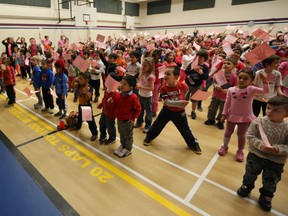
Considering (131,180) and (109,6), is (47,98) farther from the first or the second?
(109,6)

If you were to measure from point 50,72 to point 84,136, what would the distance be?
1796mm

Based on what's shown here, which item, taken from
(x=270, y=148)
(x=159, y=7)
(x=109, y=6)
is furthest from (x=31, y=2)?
(x=270, y=148)

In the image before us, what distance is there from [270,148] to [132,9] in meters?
20.6

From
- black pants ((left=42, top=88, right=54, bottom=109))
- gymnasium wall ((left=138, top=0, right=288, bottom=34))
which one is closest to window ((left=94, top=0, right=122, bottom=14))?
gymnasium wall ((left=138, top=0, right=288, bottom=34))

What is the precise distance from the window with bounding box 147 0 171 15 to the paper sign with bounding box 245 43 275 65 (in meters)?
17.0

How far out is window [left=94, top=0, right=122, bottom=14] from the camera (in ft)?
53.5

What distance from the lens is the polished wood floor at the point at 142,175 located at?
2.27m

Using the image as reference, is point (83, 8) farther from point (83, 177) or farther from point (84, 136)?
point (83, 177)

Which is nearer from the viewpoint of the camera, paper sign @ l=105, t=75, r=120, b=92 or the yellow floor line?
the yellow floor line

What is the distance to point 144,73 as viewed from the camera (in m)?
3.68

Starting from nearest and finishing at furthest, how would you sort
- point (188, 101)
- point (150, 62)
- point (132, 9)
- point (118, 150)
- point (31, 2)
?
point (188, 101)
point (118, 150)
point (150, 62)
point (31, 2)
point (132, 9)

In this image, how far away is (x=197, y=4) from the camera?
1594cm

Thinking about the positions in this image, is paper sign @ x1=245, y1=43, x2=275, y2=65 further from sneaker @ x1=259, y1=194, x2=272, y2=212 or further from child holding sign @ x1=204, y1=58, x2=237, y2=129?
sneaker @ x1=259, y1=194, x2=272, y2=212

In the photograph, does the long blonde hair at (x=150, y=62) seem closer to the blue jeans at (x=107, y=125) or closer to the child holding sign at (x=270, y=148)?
the blue jeans at (x=107, y=125)
